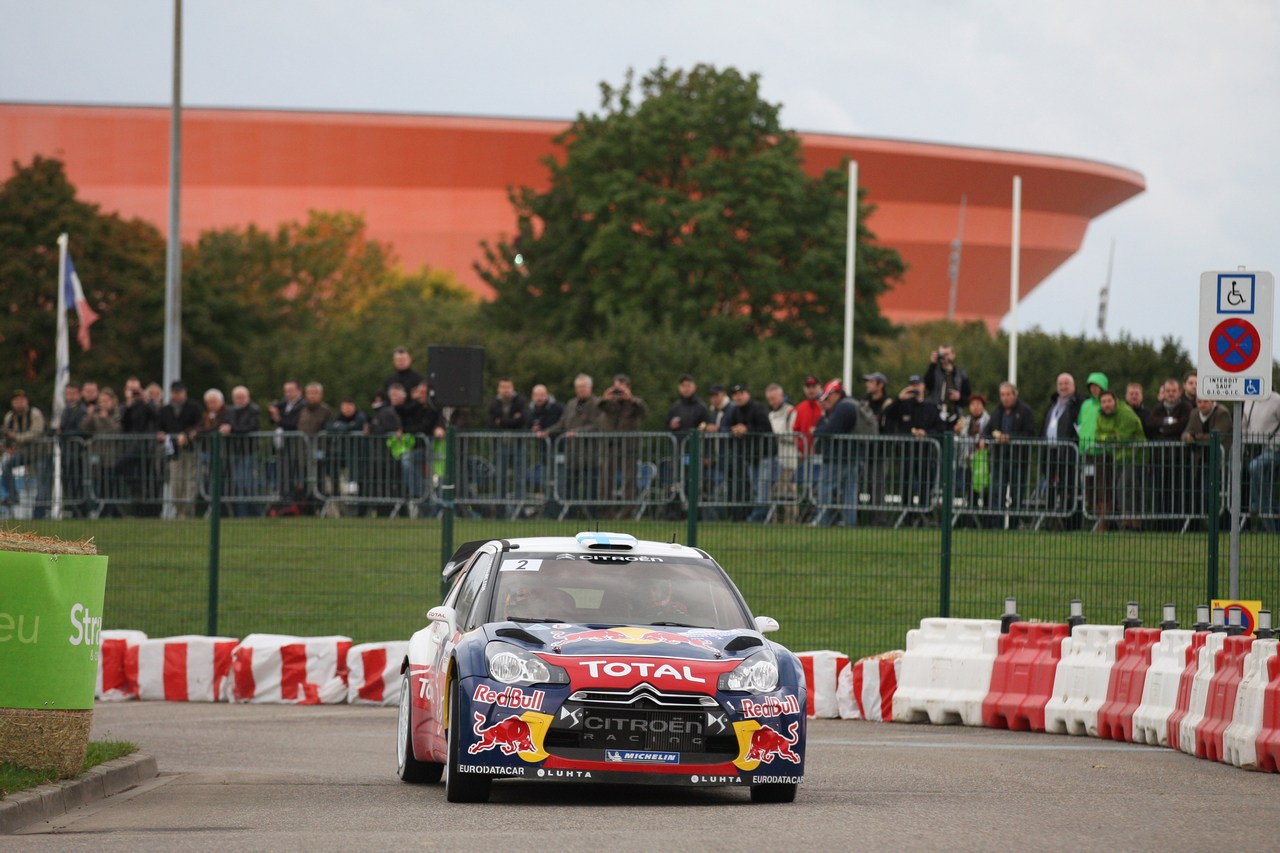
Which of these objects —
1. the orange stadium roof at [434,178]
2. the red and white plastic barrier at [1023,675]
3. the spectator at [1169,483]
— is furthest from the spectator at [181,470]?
the orange stadium roof at [434,178]

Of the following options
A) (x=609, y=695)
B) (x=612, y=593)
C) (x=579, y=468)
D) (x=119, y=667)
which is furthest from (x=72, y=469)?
(x=609, y=695)

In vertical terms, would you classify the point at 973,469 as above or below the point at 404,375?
below

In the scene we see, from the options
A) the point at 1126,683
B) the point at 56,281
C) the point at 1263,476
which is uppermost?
the point at 56,281

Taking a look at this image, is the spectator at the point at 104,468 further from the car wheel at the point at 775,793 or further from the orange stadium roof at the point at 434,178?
the orange stadium roof at the point at 434,178

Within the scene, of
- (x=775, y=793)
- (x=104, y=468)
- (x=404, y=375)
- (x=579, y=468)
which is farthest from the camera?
Result: (x=404, y=375)

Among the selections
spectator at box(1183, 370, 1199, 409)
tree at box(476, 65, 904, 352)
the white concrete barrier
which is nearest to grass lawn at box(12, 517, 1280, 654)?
the white concrete barrier

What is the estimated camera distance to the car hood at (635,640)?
36.0ft

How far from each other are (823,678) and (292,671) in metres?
4.97

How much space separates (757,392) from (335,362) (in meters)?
16.9

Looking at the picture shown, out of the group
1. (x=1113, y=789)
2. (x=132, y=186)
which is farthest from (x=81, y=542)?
(x=132, y=186)

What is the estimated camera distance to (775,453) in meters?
19.1

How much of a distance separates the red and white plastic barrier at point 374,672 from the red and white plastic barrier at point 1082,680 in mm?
6139

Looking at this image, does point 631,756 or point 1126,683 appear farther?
point 1126,683

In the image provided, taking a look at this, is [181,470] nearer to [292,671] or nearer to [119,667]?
[119,667]
